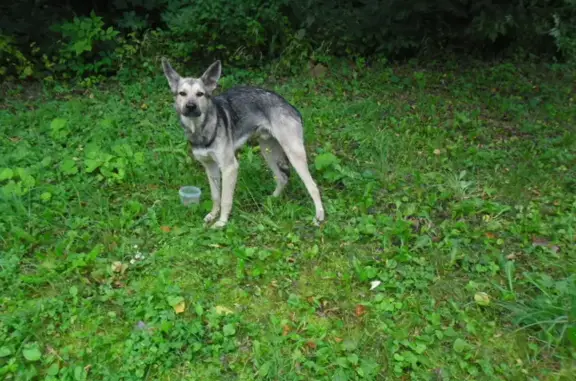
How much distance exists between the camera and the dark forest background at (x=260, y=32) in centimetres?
735

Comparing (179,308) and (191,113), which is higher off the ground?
(191,113)

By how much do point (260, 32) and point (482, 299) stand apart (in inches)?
221

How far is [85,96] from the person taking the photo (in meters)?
7.11

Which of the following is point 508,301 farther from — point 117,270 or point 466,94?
point 466,94

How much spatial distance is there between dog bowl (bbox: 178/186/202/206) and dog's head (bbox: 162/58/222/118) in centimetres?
87

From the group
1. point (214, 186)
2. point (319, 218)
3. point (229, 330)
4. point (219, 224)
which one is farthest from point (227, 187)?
point (229, 330)

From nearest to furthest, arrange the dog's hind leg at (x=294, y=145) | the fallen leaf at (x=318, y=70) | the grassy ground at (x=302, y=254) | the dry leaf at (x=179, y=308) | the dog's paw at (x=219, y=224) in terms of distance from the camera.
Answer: the grassy ground at (x=302, y=254) → the dry leaf at (x=179, y=308) → the dog's paw at (x=219, y=224) → the dog's hind leg at (x=294, y=145) → the fallen leaf at (x=318, y=70)

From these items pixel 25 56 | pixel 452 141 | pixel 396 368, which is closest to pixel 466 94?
pixel 452 141

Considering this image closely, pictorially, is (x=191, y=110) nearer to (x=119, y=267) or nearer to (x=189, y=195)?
(x=189, y=195)

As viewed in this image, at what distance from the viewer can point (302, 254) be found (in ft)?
13.2

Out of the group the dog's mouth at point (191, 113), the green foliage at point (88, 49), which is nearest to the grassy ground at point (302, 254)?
the dog's mouth at point (191, 113)

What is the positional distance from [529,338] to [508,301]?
0.33 metres

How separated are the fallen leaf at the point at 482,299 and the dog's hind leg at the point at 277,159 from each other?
2079mm

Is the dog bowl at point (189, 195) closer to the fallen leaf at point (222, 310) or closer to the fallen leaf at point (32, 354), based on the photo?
the fallen leaf at point (222, 310)
